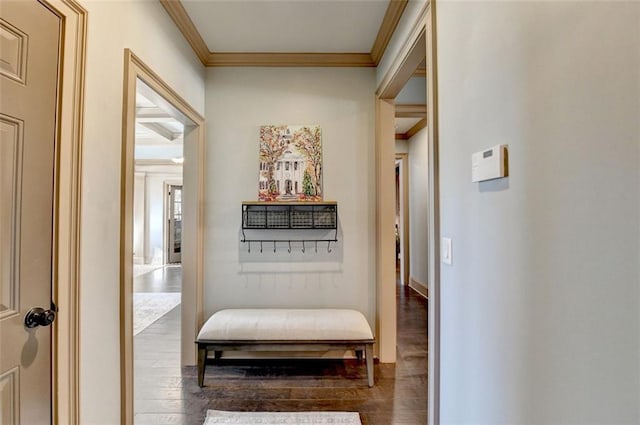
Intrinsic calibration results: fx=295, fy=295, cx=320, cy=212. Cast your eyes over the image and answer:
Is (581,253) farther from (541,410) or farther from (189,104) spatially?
(189,104)

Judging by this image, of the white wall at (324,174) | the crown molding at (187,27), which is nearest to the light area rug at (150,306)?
the white wall at (324,174)

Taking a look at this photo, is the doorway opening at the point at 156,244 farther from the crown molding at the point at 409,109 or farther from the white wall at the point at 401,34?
the crown molding at the point at 409,109

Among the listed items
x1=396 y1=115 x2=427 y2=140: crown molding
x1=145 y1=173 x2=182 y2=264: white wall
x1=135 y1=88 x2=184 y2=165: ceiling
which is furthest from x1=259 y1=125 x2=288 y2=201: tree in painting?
x1=145 y1=173 x2=182 y2=264: white wall

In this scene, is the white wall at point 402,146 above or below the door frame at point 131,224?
above

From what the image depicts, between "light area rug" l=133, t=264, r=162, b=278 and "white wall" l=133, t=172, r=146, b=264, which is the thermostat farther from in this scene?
"white wall" l=133, t=172, r=146, b=264

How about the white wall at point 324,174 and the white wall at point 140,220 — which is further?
the white wall at point 140,220

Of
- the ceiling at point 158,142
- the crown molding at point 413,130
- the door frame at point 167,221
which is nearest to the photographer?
the crown molding at point 413,130

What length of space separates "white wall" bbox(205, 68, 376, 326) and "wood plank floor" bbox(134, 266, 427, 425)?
51cm

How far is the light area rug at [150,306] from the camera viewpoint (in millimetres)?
3645

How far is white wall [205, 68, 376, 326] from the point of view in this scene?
2707mm

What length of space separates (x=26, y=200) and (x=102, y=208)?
35cm

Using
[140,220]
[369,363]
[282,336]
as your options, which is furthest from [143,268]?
[369,363]

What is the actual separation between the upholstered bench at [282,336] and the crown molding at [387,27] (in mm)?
2254

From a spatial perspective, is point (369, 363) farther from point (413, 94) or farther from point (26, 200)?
point (413, 94)
